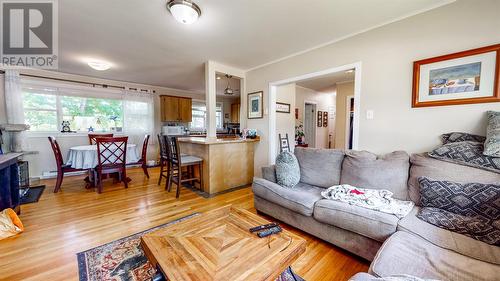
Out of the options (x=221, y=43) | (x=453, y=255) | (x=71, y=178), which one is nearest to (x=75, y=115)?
(x=71, y=178)

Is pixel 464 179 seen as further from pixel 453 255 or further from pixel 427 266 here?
pixel 427 266

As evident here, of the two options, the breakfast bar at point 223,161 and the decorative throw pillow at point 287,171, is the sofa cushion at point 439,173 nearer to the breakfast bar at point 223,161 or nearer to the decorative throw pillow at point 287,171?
the decorative throw pillow at point 287,171

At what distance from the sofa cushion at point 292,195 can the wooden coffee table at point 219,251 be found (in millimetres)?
597

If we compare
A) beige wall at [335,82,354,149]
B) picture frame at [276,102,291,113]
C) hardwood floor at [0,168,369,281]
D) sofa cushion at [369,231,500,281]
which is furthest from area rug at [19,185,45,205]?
beige wall at [335,82,354,149]

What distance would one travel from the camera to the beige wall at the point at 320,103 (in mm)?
5777

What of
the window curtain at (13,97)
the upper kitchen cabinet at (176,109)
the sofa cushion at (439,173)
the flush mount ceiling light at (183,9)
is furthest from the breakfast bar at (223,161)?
the window curtain at (13,97)

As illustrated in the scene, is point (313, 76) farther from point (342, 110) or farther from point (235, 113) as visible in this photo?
point (235, 113)

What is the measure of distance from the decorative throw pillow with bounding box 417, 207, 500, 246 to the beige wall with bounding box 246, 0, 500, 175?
35.1 inches

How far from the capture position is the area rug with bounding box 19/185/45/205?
2.78 metres

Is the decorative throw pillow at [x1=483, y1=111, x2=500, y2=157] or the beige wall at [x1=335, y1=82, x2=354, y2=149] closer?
the decorative throw pillow at [x1=483, y1=111, x2=500, y2=157]

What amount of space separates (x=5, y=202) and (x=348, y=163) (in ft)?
13.1

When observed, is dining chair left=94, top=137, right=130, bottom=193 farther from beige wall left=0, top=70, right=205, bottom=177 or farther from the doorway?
the doorway

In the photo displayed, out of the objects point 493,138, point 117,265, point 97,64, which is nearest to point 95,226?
point 117,265

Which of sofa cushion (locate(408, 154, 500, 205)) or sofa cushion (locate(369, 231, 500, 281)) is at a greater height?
sofa cushion (locate(408, 154, 500, 205))
